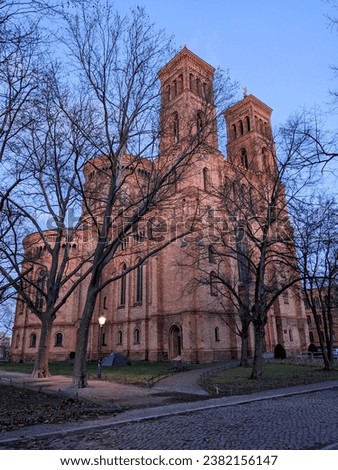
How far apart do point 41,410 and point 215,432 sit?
16.8ft

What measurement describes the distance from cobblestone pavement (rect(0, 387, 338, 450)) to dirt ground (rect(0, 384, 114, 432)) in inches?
62.6

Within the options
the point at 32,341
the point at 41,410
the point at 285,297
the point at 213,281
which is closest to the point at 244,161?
the point at 213,281

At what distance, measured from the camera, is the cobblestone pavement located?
5.65 metres

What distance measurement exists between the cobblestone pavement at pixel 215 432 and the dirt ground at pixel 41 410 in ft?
5.22

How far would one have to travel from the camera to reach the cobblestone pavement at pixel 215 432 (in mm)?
5652

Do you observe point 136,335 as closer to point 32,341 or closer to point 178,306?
point 178,306

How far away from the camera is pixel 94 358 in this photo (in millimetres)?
40438

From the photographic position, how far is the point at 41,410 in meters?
9.16

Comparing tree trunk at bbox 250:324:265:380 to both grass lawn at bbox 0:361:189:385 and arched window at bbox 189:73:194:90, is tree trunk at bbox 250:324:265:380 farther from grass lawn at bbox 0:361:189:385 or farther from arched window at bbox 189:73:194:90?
arched window at bbox 189:73:194:90

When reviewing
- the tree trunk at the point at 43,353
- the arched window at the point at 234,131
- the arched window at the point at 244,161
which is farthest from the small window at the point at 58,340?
the arched window at the point at 234,131

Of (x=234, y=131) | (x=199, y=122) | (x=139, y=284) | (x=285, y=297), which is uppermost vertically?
(x=234, y=131)

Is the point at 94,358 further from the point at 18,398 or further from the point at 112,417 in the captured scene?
the point at 112,417

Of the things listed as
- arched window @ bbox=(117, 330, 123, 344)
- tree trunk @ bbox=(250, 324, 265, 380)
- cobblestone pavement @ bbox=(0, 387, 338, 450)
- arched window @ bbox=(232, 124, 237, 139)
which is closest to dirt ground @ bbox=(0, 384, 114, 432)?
cobblestone pavement @ bbox=(0, 387, 338, 450)

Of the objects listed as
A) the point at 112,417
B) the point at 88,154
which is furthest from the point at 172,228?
the point at 112,417
